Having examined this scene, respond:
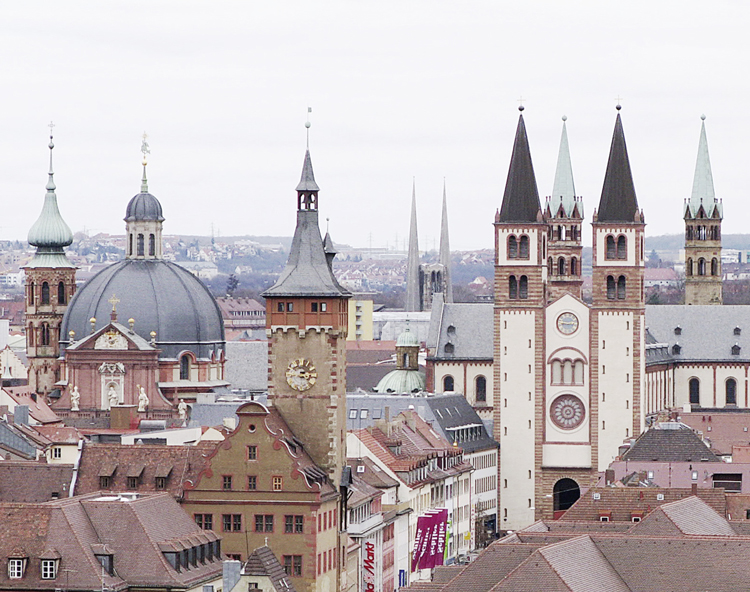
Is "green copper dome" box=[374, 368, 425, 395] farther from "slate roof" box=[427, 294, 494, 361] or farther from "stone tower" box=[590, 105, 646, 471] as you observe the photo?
"stone tower" box=[590, 105, 646, 471]

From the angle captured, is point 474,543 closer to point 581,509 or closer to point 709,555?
point 581,509

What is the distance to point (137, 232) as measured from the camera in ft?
554

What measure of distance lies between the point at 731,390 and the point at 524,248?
2214 centimetres

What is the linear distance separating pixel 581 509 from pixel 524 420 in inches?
2725

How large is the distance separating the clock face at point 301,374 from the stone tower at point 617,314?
232ft

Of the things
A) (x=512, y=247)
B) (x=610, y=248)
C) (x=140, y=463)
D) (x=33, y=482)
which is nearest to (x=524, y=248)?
(x=512, y=247)

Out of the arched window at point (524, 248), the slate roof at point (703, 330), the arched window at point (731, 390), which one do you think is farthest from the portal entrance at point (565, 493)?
the arched window at point (731, 390)

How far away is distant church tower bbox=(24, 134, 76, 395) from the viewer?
566ft

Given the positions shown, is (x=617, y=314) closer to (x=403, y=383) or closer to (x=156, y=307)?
(x=403, y=383)

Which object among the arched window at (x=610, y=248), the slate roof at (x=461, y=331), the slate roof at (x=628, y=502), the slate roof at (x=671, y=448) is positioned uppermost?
the arched window at (x=610, y=248)

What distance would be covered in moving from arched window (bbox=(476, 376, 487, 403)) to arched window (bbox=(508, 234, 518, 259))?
12.5 meters

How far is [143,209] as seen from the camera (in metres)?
170

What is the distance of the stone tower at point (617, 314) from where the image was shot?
179m

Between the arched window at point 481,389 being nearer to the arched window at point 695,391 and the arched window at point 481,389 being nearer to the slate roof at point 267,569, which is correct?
the arched window at point 695,391
